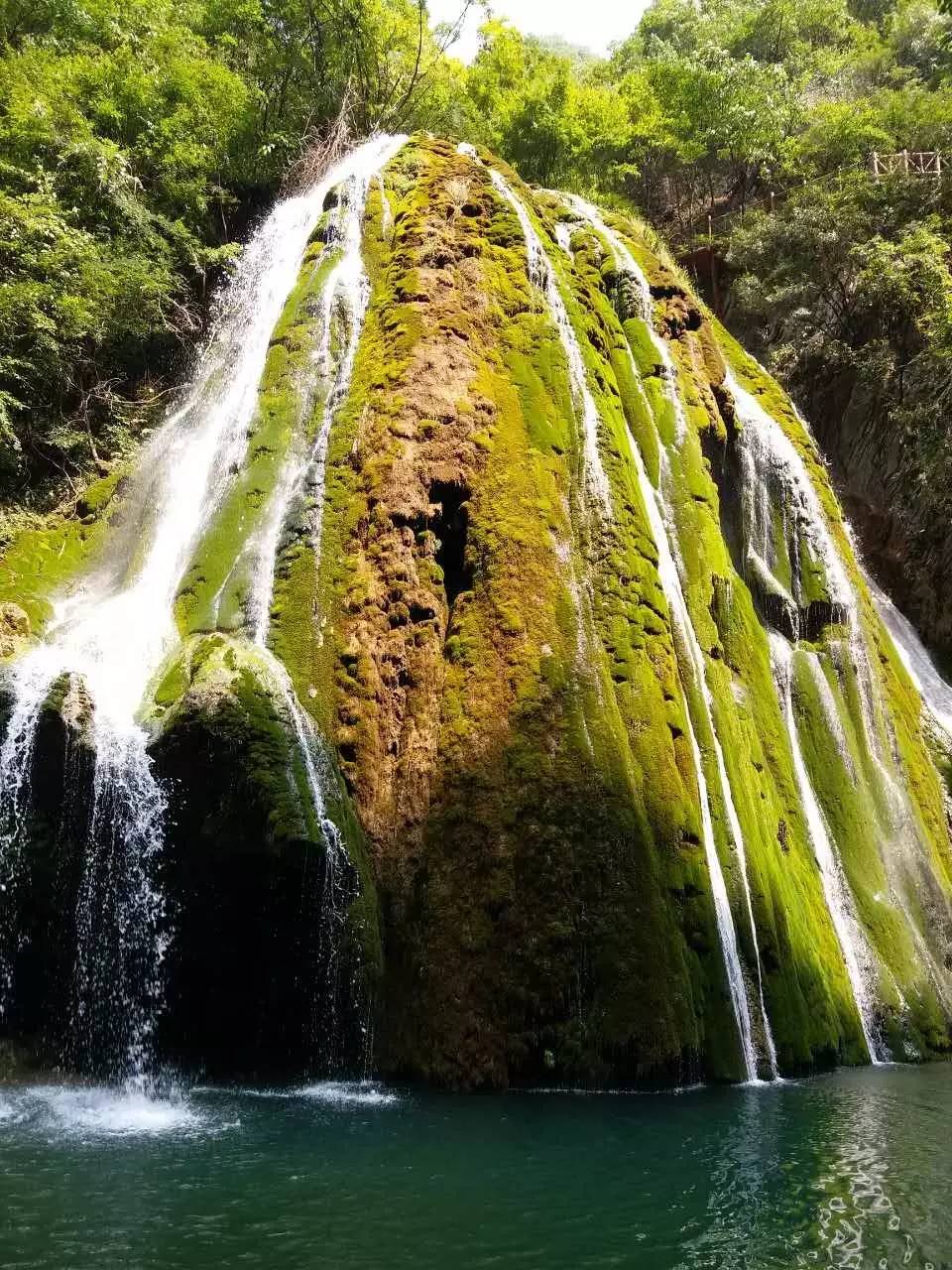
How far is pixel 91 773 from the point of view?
26.0 feet

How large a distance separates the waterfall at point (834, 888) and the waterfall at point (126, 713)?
7.08m

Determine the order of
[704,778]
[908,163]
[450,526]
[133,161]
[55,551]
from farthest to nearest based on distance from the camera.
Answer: [908,163] < [133,161] < [55,551] < [450,526] < [704,778]

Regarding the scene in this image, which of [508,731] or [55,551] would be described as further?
[55,551]

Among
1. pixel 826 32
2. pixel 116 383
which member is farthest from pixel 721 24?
pixel 116 383

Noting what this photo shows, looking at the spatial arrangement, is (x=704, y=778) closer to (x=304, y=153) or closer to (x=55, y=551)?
(x=55, y=551)

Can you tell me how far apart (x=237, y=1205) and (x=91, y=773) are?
415 cm

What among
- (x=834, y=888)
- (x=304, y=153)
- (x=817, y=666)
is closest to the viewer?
(x=834, y=888)

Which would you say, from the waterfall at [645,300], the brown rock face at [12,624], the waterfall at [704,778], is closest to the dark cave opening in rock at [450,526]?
the waterfall at [704,778]

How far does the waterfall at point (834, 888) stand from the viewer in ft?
35.0

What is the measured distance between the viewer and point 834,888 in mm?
11570

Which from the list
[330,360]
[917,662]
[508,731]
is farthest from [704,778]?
[917,662]

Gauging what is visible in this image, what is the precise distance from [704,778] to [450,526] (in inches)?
162

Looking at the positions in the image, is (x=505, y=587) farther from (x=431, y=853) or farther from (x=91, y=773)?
(x=91, y=773)

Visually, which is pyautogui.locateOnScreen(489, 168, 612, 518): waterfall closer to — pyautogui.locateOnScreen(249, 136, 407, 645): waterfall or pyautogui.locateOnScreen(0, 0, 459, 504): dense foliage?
pyautogui.locateOnScreen(249, 136, 407, 645): waterfall
